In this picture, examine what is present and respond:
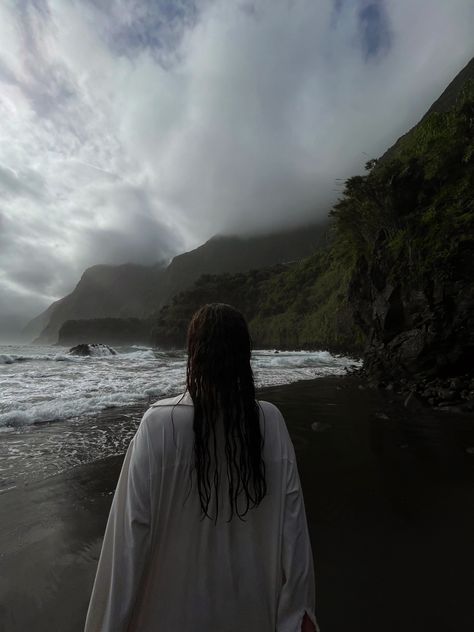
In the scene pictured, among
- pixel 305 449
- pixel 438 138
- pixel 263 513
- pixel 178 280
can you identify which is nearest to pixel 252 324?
pixel 438 138

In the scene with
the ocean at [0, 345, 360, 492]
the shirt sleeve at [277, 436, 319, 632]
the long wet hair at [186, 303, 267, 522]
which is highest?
the long wet hair at [186, 303, 267, 522]

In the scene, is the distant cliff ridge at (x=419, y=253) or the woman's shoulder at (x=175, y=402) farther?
the distant cliff ridge at (x=419, y=253)

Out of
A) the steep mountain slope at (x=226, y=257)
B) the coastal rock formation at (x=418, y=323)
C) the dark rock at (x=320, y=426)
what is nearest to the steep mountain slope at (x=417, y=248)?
the coastal rock formation at (x=418, y=323)

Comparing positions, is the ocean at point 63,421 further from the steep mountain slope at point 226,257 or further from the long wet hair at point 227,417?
the steep mountain slope at point 226,257

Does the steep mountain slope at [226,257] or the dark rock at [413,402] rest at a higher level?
the steep mountain slope at [226,257]

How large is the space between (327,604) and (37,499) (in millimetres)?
3428

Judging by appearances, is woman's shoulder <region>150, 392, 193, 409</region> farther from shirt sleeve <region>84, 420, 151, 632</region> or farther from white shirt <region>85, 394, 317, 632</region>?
shirt sleeve <region>84, 420, 151, 632</region>

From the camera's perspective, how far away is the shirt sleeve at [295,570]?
4.29ft

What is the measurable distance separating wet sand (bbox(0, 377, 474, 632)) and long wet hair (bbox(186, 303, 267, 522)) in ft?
5.66

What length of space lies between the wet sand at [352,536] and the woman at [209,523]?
144cm

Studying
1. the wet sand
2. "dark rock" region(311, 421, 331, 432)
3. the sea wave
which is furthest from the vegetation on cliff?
the sea wave

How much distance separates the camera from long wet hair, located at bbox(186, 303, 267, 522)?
137cm

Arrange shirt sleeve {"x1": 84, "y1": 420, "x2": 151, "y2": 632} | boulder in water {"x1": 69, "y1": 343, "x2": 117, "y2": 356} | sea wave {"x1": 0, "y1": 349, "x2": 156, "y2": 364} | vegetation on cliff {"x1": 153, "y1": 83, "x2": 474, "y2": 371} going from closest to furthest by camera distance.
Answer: shirt sleeve {"x1": 84, "y1": 420, "x2": 151, "y2": 632}, vegetation on cliff {"x1": 153, "y1": 83, "x2": 474, "y2": 371}, sea wave {"x1": 0, "y1": 349, "x2": 156, "y2": 364}, boulder in water {"x1": 69, "y1": 343, "x2": 117, "y2": 356}

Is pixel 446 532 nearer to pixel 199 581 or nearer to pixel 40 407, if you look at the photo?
pixel 199 581
